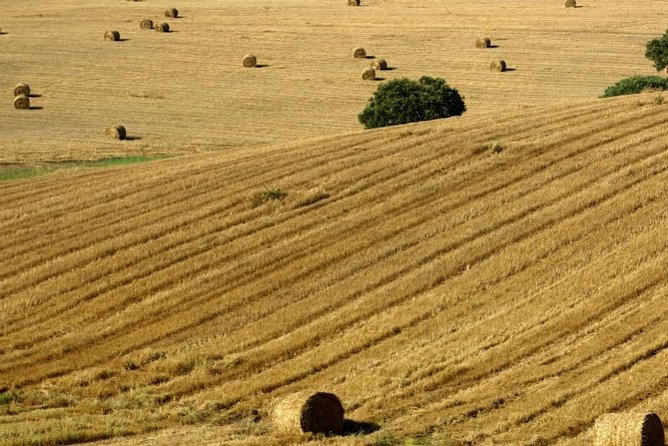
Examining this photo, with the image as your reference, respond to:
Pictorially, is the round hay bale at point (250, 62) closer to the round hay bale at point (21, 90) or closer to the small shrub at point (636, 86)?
the round hay bale at point (21, 90)

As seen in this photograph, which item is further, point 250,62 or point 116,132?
point 250,62

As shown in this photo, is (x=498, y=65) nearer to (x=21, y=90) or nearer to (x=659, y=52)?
(x=659, y=52)

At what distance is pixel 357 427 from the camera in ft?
63.2

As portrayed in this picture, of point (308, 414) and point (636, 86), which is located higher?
point (636, 86)

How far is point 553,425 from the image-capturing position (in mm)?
18688

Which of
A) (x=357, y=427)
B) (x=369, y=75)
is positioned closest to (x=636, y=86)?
(x=369, y=75)

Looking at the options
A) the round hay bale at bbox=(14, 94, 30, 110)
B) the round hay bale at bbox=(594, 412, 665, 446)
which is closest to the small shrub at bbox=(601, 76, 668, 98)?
the round hay bale at bbox=(14, 94, 30, 110)

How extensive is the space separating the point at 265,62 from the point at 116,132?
78.4 ft

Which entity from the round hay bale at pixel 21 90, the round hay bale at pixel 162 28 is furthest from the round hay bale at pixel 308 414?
the round hay bale at pixel 162 28

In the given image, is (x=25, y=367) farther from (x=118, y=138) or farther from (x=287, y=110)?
(x=287, y=110)

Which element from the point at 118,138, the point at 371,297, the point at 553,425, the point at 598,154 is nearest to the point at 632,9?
the point at 118,138

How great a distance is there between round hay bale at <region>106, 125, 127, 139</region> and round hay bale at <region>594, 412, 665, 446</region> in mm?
40729

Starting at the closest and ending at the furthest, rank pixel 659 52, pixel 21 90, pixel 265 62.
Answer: pixel 659 52, pixel 21 90, pixel 265 62

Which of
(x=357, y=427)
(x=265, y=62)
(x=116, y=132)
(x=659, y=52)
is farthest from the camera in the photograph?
(x=265, y=62)
